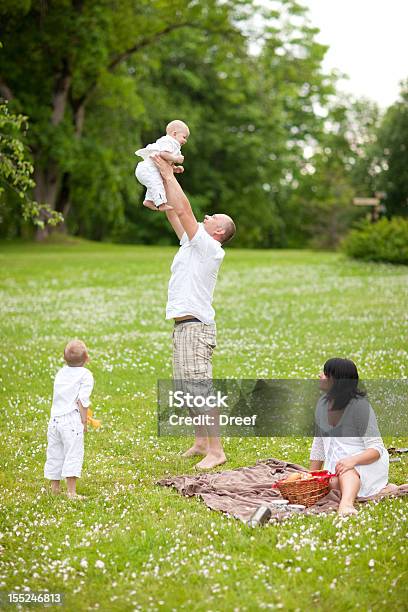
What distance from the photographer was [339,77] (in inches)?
2334

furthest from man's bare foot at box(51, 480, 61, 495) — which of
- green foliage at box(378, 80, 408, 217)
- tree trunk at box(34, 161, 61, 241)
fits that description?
green foliage at box(378, 80, 408, 217)

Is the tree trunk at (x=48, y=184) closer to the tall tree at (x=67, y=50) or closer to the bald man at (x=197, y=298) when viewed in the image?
the tall tree at (x=67, y=50)

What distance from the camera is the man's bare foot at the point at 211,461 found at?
27.0ft

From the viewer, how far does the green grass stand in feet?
17.4

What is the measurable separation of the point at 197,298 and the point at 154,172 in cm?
141

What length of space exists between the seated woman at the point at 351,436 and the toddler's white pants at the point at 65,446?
229 centimetres

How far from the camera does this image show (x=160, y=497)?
7215 millimetres

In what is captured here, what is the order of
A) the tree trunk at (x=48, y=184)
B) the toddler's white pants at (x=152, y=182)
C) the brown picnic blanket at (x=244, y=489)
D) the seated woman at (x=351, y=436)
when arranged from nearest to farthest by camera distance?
the brown picnic blanket at (x=244, y=489), the seated woman at (x=351, y=436), the toddler's white pants at (x=152, y=182), the tree trunk at (x=48, y=184)

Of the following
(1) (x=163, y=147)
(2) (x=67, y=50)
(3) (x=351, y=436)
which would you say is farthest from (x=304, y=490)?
(2) (x=67, y=50)

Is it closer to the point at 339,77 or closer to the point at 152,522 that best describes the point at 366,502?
the point at 152,522

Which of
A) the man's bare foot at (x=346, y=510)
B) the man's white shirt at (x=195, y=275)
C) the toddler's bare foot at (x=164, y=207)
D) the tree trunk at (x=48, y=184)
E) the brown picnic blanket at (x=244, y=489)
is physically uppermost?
the tree trunk at (x=48, y=184)

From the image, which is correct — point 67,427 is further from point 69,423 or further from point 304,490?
point 304,490

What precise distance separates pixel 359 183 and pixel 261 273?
83.9 feet

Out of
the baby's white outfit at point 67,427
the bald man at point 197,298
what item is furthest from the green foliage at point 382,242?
the baby's white outfit at point 67,427
